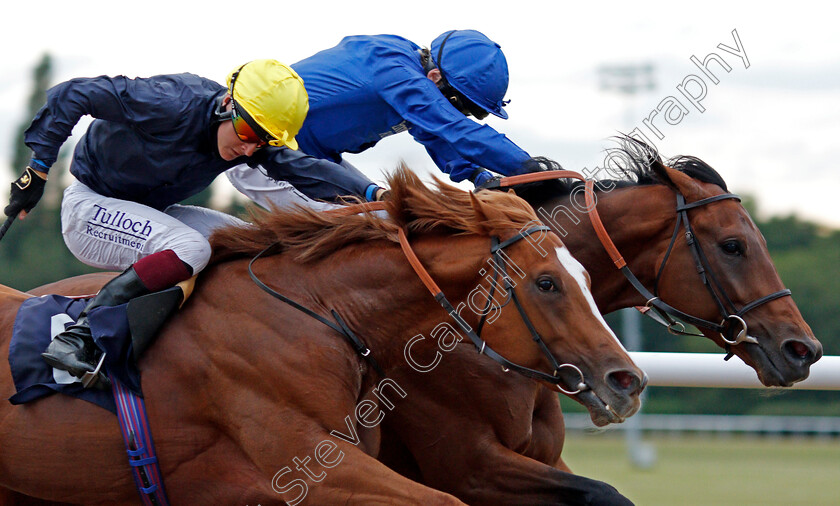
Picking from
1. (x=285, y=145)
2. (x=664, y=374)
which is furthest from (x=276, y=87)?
(x=664, y=374)

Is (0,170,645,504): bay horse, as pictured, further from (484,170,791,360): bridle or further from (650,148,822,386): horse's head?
(650,148,822,386): horse's head

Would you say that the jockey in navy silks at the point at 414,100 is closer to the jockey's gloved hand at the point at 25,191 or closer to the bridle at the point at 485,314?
the bridle at the point at 485,314

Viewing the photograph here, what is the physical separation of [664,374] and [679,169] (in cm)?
140

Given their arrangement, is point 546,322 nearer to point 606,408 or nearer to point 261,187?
point 606,408

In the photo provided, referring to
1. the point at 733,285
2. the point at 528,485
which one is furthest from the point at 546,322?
the point at 733,285

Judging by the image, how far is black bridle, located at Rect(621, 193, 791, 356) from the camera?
13.0ft

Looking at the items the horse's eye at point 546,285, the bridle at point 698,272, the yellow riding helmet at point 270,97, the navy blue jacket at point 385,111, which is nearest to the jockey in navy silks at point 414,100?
the navy blue jacket at point 385,111

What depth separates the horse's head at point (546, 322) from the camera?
10.2 ft

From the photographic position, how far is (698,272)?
4043mm

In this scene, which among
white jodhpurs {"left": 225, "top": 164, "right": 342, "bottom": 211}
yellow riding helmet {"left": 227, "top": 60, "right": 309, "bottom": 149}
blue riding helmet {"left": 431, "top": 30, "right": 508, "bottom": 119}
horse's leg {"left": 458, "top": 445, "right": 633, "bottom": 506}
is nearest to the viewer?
yellow riding helmet {"left": 227, "top": 60, "right": 309, "bottom": 149}

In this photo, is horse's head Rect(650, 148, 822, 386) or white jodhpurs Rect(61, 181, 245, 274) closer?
white jodhpurs Rect(61, 181, 245, 274)

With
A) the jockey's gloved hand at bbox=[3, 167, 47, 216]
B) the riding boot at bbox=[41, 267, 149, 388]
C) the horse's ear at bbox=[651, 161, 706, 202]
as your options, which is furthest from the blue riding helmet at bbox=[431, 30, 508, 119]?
the jockey's gloved hand at bbox=[3, 167, 47, 216]

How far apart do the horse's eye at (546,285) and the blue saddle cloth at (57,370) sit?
147 cm

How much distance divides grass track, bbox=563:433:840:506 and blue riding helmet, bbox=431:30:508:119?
6.85 metres
